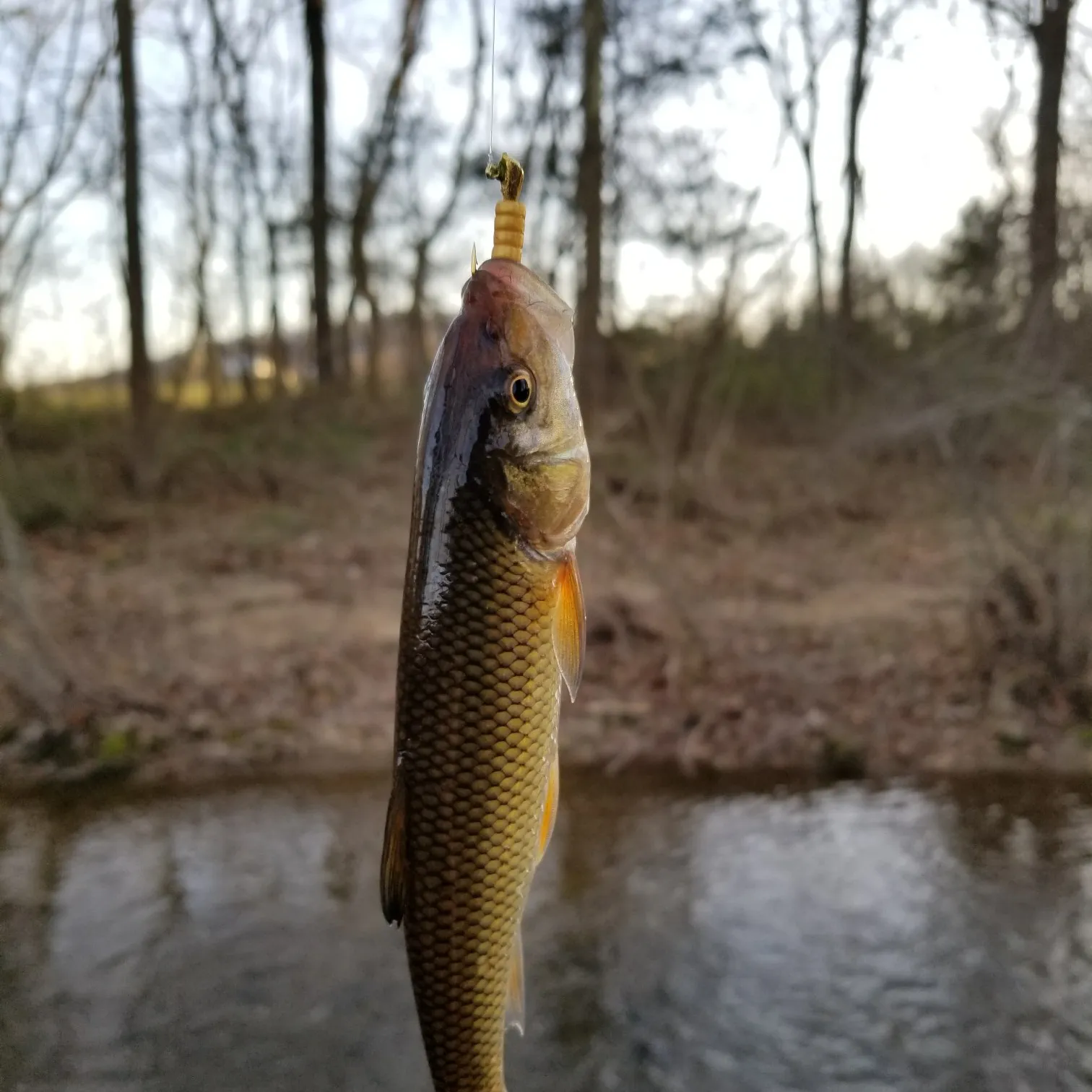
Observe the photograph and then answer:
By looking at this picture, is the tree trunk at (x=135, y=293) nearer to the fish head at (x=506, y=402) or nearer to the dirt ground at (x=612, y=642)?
the dirt ground at (x=612, y=642)

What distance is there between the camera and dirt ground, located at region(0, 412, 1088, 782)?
7.30 meters

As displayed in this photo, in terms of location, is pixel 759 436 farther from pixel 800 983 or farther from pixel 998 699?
pixel 800 983

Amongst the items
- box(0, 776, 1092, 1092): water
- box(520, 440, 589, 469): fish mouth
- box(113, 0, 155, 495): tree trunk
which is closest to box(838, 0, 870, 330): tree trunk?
box(0, 776, 1092, 1092): water

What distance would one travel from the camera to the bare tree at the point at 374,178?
13820 mm

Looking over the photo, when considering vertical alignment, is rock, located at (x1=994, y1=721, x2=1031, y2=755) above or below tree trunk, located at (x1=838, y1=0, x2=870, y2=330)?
below

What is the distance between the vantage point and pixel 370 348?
18.6m

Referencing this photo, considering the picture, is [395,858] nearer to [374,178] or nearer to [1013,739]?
[1013,739]

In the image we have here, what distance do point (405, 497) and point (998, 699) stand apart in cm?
869

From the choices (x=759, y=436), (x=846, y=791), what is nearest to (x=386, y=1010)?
(x=846, y=791)

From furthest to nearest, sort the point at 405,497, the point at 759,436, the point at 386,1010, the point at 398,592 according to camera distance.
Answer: the point at 759,436, the point at 405,497, the point at 398,592, the point at 386,1010

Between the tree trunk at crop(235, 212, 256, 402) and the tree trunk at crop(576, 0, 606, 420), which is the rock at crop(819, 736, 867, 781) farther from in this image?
the tree trunk at crop(235, 212, 256, 402)

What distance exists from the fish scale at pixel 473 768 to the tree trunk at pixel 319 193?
15189 millimetres

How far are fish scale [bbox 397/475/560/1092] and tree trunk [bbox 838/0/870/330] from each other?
33.7 ft

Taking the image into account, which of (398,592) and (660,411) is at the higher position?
(660,411)
